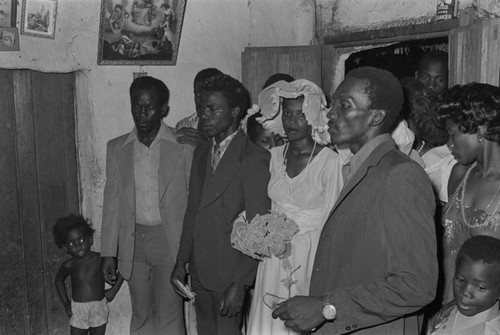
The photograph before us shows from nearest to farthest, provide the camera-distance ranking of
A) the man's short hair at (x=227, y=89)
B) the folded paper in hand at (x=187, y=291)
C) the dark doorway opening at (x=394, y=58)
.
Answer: the man's short hair at (x=227, y=89)
the folded paper in hand at (x=187, y=291)
the dark doorway opening at (x=394, y=58)

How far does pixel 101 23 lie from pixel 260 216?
94.1 inches

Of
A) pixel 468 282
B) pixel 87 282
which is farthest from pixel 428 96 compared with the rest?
pixel 87 282

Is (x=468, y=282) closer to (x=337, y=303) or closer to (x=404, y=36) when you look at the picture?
(x=337, y=303)

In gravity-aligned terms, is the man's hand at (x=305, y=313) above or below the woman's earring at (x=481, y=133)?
below

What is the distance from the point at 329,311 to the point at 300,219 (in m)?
1.26

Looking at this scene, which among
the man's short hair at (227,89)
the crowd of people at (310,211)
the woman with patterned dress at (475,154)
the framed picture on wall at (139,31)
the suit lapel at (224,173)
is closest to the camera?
the crowd of people at (310,211)

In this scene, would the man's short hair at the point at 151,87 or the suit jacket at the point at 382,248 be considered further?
the man's short hair at the point at 151,87

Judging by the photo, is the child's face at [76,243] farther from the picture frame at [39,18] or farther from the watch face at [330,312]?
the watch face at [330,312]

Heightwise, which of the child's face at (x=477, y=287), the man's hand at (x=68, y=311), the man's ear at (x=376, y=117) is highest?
the man's ear at (x=376, y=117)

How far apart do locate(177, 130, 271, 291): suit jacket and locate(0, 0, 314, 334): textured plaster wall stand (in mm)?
1638

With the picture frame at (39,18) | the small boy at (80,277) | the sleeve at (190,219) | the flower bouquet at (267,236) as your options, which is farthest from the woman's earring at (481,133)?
the picture frame at (39,18)

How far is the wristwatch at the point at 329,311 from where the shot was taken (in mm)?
2088

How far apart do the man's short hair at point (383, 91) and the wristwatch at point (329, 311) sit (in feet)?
2.47

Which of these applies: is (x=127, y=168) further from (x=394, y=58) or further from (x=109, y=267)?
(x=394, y=58)
